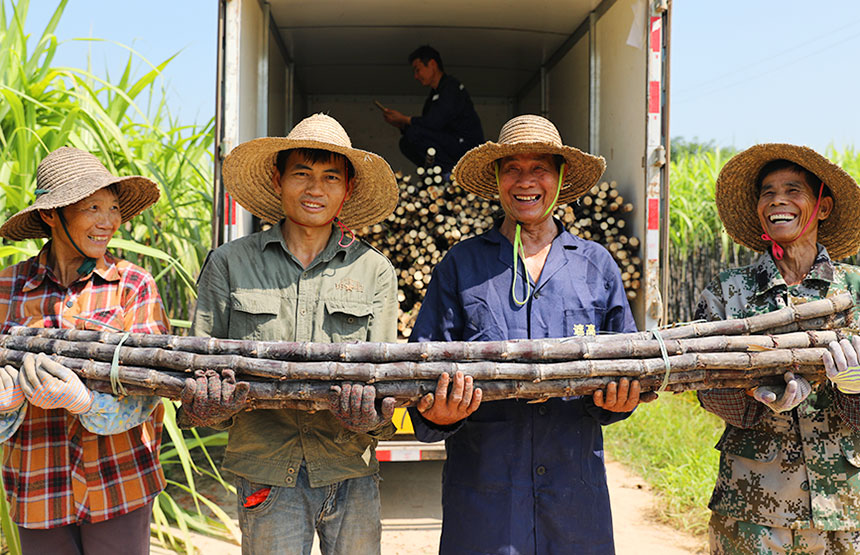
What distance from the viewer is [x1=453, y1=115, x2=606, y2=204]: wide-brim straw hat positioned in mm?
2256

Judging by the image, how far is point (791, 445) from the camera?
2.26 m

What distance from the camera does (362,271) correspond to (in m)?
2.34

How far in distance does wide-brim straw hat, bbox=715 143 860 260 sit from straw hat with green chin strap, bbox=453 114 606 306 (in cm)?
54

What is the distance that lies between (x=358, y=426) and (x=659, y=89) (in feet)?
9.53

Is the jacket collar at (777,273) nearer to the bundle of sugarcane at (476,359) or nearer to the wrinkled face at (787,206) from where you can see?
the wrinkled face at (787,206)

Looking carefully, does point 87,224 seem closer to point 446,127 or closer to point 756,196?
point 756,196

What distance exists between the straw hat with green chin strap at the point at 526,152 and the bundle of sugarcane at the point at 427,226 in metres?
2.24

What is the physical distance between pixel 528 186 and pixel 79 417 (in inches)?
63.2

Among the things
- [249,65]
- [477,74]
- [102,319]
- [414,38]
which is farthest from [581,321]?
[477,74]

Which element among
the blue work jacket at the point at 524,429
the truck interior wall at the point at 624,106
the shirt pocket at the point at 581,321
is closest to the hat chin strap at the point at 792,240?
the blue work jacket at the point at 524,429

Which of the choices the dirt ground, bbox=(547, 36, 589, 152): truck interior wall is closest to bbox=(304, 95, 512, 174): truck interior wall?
Result: bbox=(547, 36, 589, 152): truck interior wall

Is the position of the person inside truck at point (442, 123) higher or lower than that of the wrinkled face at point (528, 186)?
higher

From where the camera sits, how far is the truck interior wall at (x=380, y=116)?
7.54 m

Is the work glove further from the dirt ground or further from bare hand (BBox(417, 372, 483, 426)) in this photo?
the dirt ground
